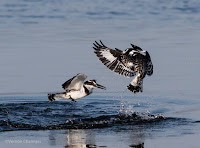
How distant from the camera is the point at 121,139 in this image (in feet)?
27.8

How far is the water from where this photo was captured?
8.90 m

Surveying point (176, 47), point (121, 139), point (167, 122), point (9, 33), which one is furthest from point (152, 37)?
point (121, 139)

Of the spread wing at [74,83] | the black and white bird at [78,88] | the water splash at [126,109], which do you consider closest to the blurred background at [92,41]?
the water splash at [126,109]

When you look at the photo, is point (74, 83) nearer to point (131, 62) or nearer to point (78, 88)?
point (78, 88)

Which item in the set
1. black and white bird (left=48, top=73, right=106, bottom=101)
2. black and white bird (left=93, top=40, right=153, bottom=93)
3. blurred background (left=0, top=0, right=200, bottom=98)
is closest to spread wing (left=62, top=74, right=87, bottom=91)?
black and white bird (left=48, top=73, right=106, bottom=101)

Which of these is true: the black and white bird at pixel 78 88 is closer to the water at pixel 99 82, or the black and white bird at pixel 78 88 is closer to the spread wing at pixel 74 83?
the spread wing at pixel 74 83

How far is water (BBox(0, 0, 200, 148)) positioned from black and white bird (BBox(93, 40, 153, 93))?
0.55m

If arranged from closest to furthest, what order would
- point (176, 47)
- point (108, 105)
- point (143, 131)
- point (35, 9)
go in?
1. point (143, 131)
2. point (108, 105)
3. point (176, 47)
4. point (35, 9)

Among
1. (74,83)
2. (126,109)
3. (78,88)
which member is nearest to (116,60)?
(126,109)

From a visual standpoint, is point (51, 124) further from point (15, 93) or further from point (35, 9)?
point (35, 9)

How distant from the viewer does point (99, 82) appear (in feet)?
39.3

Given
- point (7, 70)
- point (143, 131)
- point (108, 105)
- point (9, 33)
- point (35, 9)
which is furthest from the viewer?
point (35, 9)

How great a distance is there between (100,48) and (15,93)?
1.79m

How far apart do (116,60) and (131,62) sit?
400 mm
